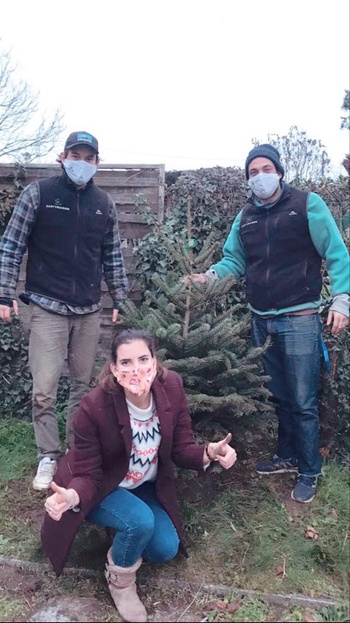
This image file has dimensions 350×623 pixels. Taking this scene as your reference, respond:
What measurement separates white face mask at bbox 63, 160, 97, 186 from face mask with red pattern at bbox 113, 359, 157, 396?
5.49ft

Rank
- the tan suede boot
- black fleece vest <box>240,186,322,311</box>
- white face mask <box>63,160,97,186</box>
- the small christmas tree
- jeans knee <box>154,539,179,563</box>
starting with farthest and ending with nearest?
white face mask <box>63,160,97,186</box>, black fleece vest <box>240,186,322,311</box>, the small christmas tree, jeans knee <box>154,539,179,563</box>, the tan suede boot

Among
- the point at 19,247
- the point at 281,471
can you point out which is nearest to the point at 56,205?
the point at 19,247

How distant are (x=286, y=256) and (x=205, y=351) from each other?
0.83 meters

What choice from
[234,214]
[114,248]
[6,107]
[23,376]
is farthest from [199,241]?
[6,107]

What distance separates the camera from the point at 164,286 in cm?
377

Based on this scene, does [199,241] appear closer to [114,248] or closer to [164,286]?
[114,248]

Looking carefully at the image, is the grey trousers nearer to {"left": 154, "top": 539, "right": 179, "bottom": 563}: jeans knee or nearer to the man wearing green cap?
the man wearing green cap

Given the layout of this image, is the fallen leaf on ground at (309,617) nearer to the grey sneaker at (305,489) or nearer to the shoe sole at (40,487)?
the grey sneaker at (305,489)

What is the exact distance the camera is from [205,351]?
3684 mm

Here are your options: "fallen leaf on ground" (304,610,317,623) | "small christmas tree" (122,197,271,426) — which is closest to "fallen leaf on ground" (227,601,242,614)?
"fallen leaf on ground" (304,610,317,623)

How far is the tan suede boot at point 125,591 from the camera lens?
2.72 m

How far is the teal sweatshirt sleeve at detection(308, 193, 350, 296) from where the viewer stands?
3516 millimetres

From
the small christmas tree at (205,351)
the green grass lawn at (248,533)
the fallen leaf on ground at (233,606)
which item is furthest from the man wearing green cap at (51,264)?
the fallen leaf on ground at (233,606)

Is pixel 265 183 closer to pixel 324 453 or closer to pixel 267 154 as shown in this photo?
pixel 267 154
